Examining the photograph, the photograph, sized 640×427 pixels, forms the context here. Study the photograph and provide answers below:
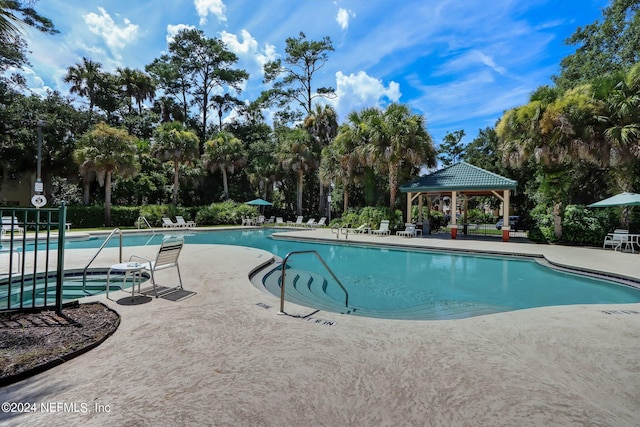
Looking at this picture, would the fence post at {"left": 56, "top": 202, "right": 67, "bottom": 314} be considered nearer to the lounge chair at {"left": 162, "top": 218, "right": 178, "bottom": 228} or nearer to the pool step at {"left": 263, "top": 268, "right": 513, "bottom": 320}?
the pool step at {"left": 263, "top": 268, "right": 513, "bottom": 320}

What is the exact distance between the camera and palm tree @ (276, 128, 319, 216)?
25141 mm

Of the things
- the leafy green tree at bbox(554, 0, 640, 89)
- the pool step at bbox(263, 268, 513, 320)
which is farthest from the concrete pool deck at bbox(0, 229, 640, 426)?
the leafy green tree at bbox(554, 0, 640, 89)

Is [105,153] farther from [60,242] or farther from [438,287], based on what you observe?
[438,287]

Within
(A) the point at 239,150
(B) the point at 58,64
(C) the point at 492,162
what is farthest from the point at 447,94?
(B) the point at 58,64

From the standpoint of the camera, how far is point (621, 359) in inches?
119

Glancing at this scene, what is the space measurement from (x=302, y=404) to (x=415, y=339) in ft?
5.53

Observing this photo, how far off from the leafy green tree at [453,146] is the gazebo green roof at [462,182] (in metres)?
24.4

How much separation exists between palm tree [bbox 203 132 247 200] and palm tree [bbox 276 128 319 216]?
3813mm

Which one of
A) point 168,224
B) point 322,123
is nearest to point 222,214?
point 168,224

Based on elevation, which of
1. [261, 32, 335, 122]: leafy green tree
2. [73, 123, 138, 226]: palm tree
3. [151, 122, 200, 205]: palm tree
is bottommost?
[73, 123, 138, 226]: palm tree

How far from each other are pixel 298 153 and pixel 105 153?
13.0 metres

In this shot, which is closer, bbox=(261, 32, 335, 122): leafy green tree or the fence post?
the fence post

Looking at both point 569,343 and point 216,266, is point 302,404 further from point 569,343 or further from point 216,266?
point 216,266

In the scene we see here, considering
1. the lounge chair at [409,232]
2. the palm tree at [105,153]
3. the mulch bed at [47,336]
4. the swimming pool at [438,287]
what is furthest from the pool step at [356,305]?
the palm tree at [105,153]
